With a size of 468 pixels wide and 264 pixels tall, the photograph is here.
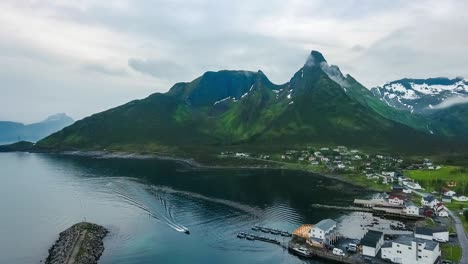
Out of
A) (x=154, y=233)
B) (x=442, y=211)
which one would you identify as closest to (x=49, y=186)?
(x=154, y=233)

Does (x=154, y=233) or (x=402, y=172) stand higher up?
(x=402, y=172)

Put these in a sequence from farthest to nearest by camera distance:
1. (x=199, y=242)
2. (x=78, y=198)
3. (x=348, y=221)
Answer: (x=78, y=198)
(x=348, y=221)
(x=199, y=242)

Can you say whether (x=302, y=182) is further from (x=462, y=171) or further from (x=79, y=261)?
(x=79, y=261)

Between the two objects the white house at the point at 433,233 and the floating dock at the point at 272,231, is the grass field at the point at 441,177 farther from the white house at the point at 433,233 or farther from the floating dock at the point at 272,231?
the floating dock at the point at 272,231

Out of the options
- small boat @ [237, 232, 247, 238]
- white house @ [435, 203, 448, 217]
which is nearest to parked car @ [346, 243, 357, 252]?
small boat @ [237, 232, 247, 238]

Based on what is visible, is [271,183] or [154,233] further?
[271,183]

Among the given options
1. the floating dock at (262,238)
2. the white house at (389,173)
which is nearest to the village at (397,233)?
the white house at (389,173)
